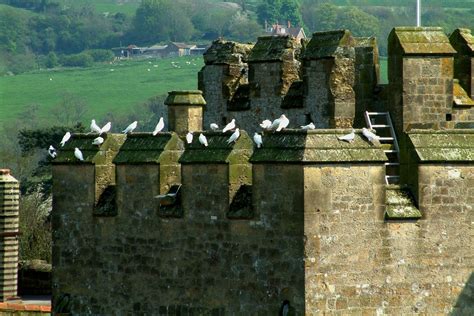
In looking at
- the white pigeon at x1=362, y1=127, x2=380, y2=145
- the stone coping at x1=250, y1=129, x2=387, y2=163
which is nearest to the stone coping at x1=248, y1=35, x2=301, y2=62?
the stone coping at x1=250, y1=129, x2=387, y2=163

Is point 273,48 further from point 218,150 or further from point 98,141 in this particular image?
point 218,150

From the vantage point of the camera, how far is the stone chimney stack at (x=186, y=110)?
3525cm

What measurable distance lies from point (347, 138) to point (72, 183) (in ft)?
18.5

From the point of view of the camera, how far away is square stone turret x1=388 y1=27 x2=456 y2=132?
32.9 m

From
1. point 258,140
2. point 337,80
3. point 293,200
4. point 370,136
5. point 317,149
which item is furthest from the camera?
point 337,80

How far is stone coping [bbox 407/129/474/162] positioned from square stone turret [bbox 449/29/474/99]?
319 cm

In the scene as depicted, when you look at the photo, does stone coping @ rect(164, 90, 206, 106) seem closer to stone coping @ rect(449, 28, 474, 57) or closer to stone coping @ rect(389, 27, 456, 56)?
stone coping @ rect(389, 27, 456, 56)

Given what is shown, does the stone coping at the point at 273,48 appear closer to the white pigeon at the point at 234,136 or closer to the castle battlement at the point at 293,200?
the castle battlement at the point at 293,200

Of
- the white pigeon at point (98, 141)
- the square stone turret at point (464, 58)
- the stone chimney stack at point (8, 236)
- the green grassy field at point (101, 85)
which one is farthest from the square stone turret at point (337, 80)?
the green grassy field at point (101, 85)

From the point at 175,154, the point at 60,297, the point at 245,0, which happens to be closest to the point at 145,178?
the point at 175,154

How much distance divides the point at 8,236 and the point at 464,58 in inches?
558

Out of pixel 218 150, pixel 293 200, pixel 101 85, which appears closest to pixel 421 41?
pixel 218 150

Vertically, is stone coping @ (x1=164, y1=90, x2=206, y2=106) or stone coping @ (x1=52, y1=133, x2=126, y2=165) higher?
stone coping @ (x1=164, y1=90, x2=206, y2=106)

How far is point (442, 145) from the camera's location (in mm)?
31000
